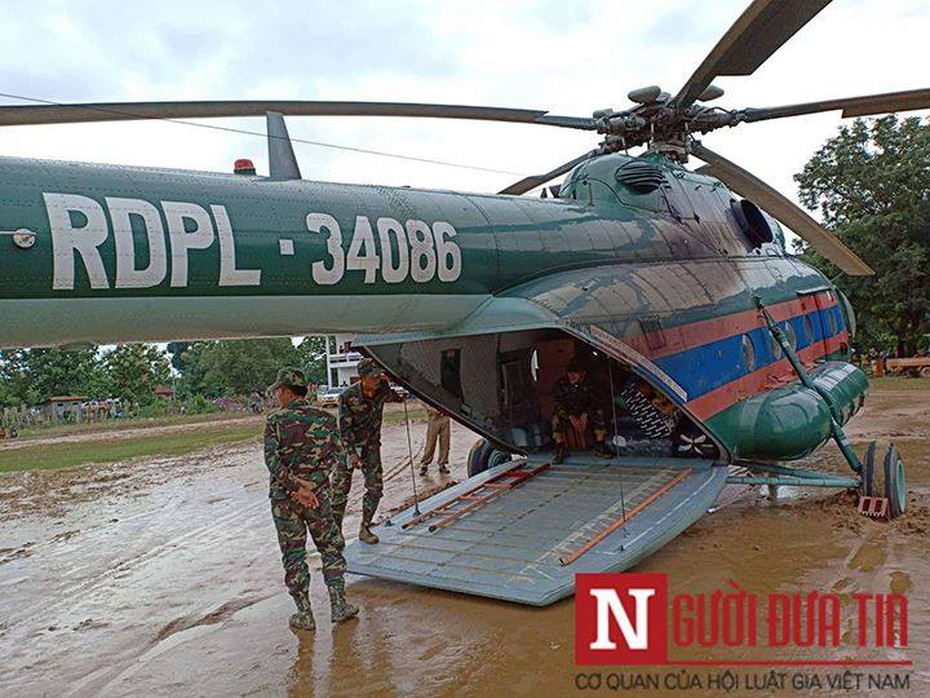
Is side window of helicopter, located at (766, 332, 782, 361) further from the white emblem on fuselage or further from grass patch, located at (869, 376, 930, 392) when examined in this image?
grass patch, located at (869, 376, 930, 392)

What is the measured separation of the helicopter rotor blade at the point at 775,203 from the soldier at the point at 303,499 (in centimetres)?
555

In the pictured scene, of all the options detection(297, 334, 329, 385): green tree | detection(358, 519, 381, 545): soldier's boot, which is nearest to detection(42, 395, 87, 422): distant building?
detection(297, 334, 329, 385): green tree

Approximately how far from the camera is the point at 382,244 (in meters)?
5.18

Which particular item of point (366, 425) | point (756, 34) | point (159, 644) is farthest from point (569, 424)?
point (159, 644)

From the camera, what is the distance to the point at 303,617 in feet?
16.6

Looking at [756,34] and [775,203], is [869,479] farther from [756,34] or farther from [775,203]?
[756,34]

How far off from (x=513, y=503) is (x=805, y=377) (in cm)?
336

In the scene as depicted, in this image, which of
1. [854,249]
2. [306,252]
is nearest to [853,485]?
[306,252]

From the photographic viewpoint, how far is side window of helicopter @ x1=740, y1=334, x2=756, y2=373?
762cm

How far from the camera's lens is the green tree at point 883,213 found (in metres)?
29.7

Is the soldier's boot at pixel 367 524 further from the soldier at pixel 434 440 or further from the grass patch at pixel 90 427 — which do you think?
the grass patch at pixel 90 427

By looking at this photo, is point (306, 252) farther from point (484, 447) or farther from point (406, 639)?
point (484, 447)

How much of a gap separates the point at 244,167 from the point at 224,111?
458mm

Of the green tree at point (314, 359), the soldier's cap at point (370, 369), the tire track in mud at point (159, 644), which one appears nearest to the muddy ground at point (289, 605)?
the tire track in mud at point (159, 644)
